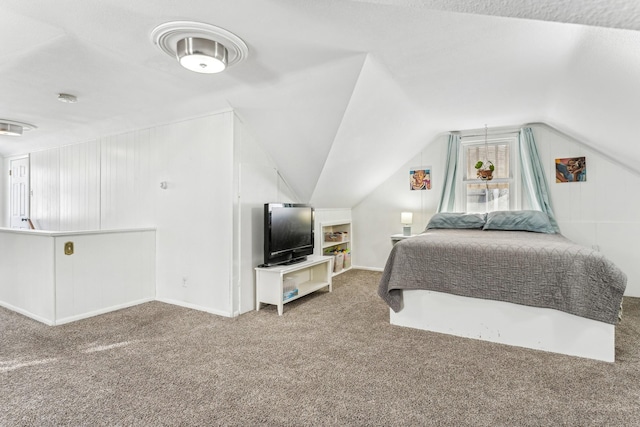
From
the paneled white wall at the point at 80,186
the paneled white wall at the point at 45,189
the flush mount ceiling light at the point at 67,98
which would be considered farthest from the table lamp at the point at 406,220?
the paneled white wall at the point at 45,189

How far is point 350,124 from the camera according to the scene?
3.15 meters

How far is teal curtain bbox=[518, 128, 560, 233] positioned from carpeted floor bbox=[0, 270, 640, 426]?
5.55ft

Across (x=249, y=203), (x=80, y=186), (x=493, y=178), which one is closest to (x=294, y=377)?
(x=249, y=203)

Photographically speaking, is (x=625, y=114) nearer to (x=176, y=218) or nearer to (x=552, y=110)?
(x=552, y=110)

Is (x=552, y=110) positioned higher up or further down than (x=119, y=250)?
higher up

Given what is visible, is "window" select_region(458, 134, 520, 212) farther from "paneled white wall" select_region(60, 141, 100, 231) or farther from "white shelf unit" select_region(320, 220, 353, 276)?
"paneled white wall" select_region(60, 141, 100, 231)

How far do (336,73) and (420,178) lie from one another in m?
3.07

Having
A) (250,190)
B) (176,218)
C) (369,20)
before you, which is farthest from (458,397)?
(176,218)

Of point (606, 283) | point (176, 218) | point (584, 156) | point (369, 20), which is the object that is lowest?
point (606, 283)

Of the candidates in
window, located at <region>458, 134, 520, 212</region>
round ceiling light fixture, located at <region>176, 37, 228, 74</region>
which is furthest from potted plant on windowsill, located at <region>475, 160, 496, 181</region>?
round ceiling light fixture, located at <region>176, 37, 228, 74</region>

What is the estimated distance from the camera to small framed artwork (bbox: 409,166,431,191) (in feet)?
16.9

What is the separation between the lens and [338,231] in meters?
5.48

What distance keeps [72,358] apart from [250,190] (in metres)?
2.00

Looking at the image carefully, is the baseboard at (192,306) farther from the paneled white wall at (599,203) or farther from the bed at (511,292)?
the paneled white wall at (599,203)
